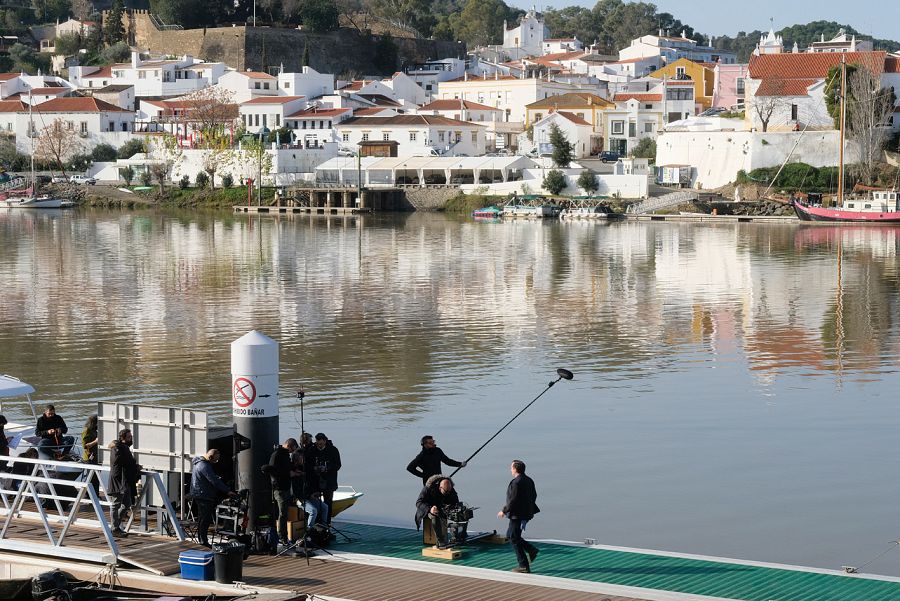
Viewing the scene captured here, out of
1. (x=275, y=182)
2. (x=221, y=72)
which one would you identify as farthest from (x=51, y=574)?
(x=221, y=72)

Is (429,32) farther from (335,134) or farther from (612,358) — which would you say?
(612,358)

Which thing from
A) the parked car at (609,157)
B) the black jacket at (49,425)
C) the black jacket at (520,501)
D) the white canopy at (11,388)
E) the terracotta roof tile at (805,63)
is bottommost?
the black jacket at (520,501)

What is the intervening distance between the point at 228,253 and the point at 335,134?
40.8m

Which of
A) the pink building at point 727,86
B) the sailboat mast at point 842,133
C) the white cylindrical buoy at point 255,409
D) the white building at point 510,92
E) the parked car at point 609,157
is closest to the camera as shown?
the white cylindrical buoy at point 255,409

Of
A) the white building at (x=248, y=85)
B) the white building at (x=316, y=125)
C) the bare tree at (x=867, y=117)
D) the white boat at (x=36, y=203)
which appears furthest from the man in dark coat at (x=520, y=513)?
the white building at (x=248, y=85)

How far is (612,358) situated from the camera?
25859mm

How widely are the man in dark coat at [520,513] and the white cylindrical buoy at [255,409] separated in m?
2.21

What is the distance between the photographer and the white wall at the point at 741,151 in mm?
73688

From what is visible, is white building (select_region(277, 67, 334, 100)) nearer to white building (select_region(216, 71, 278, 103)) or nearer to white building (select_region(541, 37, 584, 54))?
white building (select_region(216, 71, 278, 103))

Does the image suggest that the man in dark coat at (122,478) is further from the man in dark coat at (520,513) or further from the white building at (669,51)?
the white building at (669,51)

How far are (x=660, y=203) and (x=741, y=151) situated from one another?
5.36 meters

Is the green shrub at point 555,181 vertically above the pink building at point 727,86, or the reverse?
the pink building at point 727,86

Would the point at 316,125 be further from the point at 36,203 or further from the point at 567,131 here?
the point at 36,203

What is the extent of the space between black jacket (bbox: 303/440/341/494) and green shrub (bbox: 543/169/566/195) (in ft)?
217
